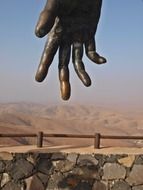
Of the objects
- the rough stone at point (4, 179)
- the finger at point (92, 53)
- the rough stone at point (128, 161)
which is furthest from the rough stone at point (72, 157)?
the finger at point (92, 53)

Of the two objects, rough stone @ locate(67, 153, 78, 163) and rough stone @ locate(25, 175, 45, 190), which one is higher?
rough stone @ locate(67, 153, 78, 163)

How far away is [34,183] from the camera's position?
9914 millimetres

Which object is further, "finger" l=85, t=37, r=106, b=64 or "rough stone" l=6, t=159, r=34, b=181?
"rough stone" l=6, t=159, r=34, b=181

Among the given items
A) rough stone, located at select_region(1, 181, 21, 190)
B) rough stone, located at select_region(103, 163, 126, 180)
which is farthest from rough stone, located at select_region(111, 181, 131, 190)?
rough stone, located at select_region(1, 181, 21, 190)

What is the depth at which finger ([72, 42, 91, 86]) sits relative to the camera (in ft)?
5.01

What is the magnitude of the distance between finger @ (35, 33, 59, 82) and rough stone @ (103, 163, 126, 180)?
8.42 metres

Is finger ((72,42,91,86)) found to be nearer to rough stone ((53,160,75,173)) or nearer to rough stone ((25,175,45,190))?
rough stone ((53,160,75,173))

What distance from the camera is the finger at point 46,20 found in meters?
1.39

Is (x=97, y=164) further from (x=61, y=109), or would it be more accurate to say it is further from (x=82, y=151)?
(x=61, y=109)

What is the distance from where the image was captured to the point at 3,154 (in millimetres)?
9734

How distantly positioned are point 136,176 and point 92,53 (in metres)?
8.43

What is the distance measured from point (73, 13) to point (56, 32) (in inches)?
3.7

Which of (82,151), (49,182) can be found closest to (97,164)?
(82,151)

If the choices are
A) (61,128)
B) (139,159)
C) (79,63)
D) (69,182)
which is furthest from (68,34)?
(61,128)
